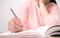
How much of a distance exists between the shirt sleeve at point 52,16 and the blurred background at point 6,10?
0.15ft

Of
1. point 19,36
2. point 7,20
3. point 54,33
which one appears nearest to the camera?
point 54,33

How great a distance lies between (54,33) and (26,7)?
1.18ft

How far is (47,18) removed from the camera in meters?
0.95

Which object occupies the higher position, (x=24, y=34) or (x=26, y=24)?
(x=26, y=24)

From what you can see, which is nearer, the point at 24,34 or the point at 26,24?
the point at 24,34

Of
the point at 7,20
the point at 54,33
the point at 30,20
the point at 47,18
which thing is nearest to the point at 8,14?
the point at 7,20

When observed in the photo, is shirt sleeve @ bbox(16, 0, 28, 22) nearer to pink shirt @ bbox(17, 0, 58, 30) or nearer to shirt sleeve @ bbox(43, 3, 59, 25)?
pink shirt @ bbox(17, 0, 58, 30)

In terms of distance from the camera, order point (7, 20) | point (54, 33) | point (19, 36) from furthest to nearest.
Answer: point (7, 20) < point (19, 36) < point (54, 33)

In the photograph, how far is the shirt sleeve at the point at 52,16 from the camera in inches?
36.4

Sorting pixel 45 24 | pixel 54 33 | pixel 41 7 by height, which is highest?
pixel 41 7

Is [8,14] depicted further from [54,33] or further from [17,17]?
[54,33]

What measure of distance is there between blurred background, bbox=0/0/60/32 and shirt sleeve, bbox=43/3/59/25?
1.8 inches

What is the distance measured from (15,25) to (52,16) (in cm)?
24

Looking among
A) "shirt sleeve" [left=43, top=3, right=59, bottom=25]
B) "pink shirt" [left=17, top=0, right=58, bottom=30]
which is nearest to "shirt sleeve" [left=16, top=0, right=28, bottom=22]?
"pink shirt" [left=17, top=0, right=58, bottom=30]
